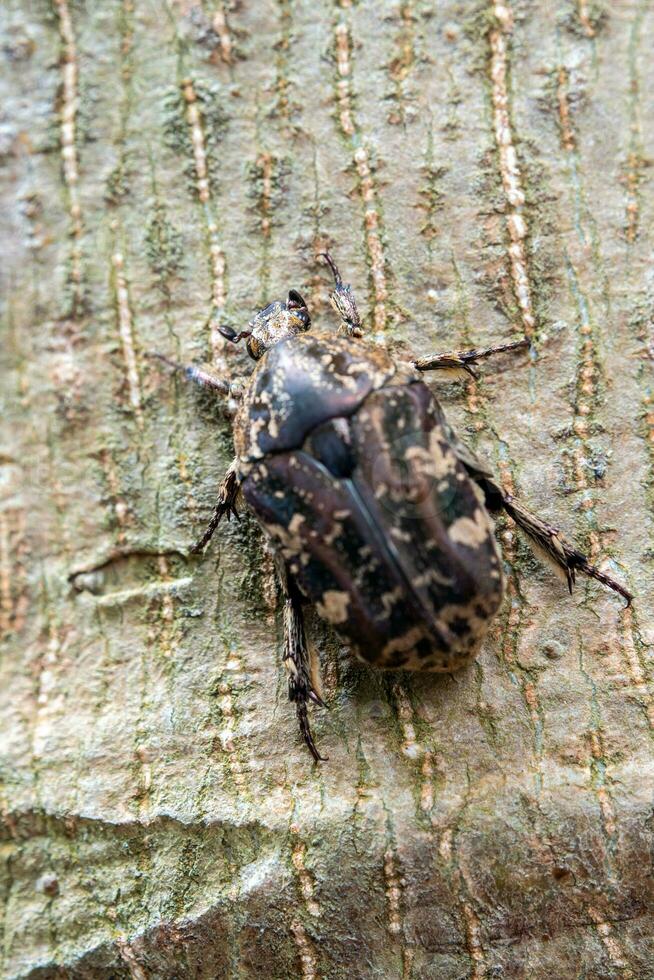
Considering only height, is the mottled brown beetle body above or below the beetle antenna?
below

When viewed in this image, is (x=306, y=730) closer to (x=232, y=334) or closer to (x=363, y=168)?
(x=232, y=334)

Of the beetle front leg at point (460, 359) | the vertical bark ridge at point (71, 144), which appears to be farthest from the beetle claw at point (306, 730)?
the vertical bark ridge at point (71, 144)

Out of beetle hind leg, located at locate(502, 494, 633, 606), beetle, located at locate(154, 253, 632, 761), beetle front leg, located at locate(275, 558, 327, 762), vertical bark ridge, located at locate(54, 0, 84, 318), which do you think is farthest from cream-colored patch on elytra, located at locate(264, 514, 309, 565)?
vertical bark ridge, located at locate(54, 0, 84, 318)

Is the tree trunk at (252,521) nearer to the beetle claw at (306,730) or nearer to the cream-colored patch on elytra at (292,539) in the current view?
the beetle claw at (306,730)

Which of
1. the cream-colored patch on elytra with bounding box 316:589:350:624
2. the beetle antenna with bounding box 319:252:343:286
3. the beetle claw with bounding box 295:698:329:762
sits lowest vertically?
the beetle claw with bounding box 295:698:329:762

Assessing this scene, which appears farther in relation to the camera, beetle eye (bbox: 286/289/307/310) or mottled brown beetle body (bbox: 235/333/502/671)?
beetle eye (bbox: 286/289/307/310)

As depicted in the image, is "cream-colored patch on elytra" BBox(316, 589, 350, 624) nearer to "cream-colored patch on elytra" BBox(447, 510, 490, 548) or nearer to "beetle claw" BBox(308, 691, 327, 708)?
"beetle claw" BBox(308, 691, 327, 708)

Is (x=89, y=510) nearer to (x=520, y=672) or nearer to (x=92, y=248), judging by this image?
(x=92, y=248)

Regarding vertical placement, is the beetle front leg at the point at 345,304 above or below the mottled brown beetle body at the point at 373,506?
above
